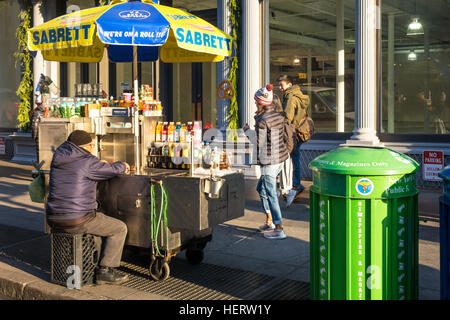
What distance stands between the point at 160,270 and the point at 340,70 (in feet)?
25.8

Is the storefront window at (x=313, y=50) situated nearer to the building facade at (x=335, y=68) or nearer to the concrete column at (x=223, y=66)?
the building facade at (x=335, y=68)

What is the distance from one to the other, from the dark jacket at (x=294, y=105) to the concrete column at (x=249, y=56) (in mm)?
2704

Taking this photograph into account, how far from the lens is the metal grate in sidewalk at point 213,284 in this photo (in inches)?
203

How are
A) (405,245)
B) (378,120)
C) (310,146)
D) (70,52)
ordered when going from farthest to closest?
(310,146)
(378,120)
(70,52)
(405,245)

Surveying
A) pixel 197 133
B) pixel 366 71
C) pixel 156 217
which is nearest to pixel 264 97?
pixel 197 133

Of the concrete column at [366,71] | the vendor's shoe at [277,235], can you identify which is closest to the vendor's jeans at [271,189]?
the vendor's shoe at [277,235]

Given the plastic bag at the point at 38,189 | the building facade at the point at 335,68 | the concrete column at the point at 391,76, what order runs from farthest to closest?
the concrete column at the point at 391,76 → the building facade at the point at 335,68 → the plastic bag at the point at 38,189

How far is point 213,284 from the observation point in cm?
550

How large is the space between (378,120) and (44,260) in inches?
284

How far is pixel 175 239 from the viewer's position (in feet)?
18.6

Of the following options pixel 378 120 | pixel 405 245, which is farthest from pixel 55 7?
pixel 405 245

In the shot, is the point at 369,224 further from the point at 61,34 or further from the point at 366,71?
the point at 366,71
